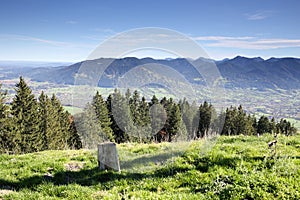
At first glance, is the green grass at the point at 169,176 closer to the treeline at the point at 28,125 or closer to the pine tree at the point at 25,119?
the treeline at the point at 28,125

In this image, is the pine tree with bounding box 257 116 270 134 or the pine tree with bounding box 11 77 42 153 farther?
the pine tree with bounding box 257 116 270 134

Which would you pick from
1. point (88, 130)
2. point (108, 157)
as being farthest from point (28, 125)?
point (108, 157)

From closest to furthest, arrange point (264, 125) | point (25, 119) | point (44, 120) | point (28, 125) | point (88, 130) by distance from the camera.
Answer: point (88, 130) → point (25, 119) → point (28, 125) → point (44, 120) → point (264, 125)

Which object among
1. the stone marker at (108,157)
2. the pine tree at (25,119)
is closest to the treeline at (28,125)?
the pine tree at (25,119)

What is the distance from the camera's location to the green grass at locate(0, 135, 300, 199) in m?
6.55

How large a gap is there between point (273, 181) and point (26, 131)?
46.4 metres

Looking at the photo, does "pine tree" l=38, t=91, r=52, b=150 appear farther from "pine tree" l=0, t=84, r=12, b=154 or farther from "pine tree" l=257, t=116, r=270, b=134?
"pine tree" l=257, t=116, r=270, b=134

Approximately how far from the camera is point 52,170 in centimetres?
964

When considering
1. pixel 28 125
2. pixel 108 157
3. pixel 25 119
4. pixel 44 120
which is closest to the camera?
pixel 108 157

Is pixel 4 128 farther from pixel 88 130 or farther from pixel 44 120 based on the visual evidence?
pixel 88 130

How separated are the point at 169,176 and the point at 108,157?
2.39m

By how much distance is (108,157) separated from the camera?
9.30 m

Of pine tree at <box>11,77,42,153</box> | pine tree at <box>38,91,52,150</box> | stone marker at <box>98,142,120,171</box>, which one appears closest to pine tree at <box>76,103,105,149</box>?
stone marker at <box>98,142,120,171</box>

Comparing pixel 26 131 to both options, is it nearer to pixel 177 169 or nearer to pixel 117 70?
pixel 117 70
